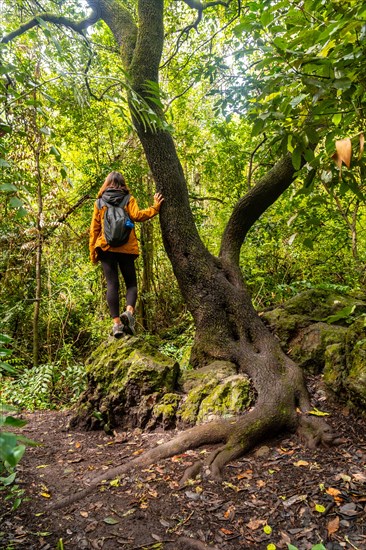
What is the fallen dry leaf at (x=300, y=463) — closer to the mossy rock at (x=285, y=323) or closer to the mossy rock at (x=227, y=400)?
the mossy rock at (x=227, y=400)

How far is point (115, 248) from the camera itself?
432 cm

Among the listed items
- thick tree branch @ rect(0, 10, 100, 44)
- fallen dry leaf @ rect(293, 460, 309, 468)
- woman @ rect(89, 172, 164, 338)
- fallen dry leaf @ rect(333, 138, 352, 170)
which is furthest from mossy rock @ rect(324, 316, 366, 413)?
thick tree branch @ rect(0, 10, 100, 44)

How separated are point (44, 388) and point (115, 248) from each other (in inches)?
93.3

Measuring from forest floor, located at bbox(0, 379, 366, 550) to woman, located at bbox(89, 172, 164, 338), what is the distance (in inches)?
64.1

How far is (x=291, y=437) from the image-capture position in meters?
3.05

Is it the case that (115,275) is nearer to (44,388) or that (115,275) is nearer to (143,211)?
(143,211)

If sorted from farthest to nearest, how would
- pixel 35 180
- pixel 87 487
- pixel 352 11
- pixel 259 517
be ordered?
pixel 35 180, pixel 87 487, pixel 259 517, pixel 352 11

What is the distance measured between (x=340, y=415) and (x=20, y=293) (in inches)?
225

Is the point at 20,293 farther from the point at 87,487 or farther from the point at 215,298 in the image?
the point at 87,487

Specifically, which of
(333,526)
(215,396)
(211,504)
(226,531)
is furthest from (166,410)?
(333,526)

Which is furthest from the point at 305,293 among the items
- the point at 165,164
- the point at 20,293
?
the point at 20,293

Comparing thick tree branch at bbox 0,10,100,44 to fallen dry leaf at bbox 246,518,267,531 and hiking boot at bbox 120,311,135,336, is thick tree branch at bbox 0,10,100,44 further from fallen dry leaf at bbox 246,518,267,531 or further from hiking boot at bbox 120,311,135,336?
fallen dry leaf at bbox 246,518,267,531

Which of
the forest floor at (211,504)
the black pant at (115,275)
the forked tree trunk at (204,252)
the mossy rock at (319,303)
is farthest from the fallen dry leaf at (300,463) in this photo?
the black pant at (115,275)

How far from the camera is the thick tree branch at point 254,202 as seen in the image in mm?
4523
